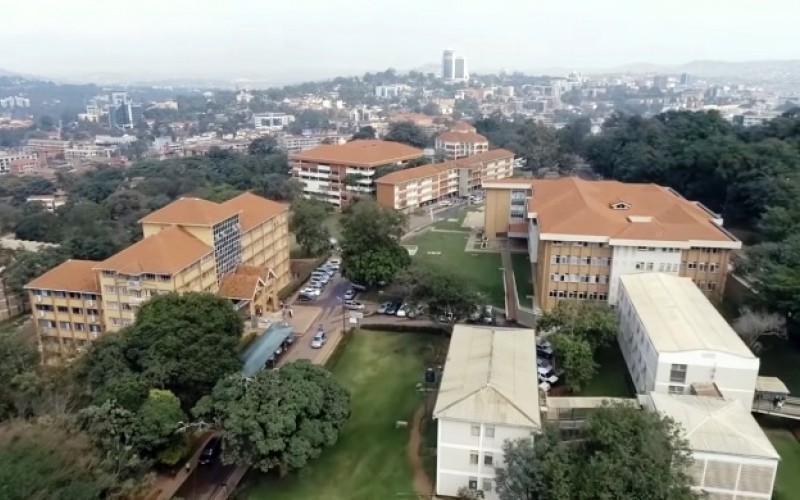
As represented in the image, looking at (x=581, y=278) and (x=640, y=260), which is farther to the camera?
(x=581, y=278)

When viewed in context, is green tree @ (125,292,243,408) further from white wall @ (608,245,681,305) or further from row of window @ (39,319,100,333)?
white wall @ (608,245,681,305)

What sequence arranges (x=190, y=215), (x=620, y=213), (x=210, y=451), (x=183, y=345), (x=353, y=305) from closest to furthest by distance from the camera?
(x=210, y=451)
(x=183, y=345)
(x=190, y=215)
(x=620, y=213)
(x=353, y=305)

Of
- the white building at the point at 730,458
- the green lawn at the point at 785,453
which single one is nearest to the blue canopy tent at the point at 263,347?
the white building at the point at 730,458

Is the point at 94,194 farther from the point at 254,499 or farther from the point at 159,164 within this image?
the point at 254,499

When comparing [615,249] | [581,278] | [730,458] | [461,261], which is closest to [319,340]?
[581,278]

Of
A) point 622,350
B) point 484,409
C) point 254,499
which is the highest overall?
point 484,409

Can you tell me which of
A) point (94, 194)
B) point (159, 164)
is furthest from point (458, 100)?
point (94, 194)

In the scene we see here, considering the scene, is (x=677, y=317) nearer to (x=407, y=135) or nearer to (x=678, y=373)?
(x=678, y=373)
